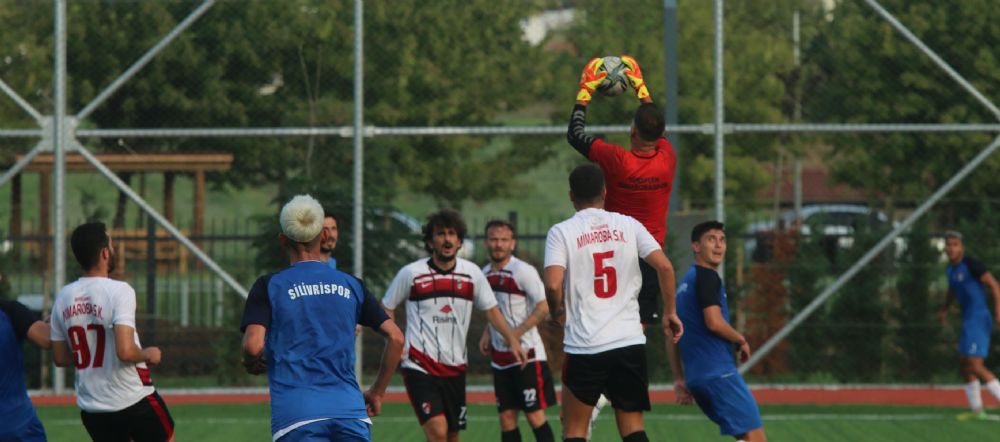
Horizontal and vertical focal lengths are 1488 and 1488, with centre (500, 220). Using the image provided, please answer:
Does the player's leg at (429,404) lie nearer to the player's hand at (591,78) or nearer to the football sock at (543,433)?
the football sock at (543,433)

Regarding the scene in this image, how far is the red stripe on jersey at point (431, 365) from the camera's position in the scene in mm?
9766

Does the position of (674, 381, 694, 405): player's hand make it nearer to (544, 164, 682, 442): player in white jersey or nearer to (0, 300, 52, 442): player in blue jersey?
(544, 164, 682, 442): player in white jersey

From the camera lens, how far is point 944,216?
1747 centimetres

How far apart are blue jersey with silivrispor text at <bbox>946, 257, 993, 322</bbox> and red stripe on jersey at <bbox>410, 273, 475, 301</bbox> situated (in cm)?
659

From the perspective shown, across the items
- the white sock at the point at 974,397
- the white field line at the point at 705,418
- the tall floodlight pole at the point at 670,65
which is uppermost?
the tall floodlight pole at the point at 670,65

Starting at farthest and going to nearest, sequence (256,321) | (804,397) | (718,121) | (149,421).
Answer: (804,397) → (718,121) → (149,421) → (256,321)

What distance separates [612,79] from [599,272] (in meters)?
1.24

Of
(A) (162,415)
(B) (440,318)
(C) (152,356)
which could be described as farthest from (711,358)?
(C) (152,356)

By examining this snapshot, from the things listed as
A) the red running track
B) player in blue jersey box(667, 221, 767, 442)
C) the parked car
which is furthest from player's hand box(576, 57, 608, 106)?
the parked car

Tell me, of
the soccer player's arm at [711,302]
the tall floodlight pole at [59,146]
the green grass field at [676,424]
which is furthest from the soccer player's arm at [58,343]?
the tall floodlight pole at [59,146]

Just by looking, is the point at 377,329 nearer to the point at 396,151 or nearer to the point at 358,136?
the point at 358,136

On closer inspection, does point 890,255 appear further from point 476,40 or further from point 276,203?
point 276,203

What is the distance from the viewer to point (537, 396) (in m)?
10.6

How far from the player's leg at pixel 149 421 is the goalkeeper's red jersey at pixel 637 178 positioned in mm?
2700
